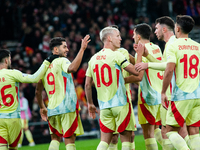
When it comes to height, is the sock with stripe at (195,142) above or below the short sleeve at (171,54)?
below

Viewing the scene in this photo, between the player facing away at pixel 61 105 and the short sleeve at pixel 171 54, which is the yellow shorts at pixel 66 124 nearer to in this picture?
the player facing away at pixel 61 105

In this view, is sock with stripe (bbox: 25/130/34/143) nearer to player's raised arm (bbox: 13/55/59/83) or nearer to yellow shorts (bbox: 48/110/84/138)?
yellow shorts (bbox: 48/110/84/138)

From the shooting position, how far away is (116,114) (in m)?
5.44

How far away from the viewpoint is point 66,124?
6.20 metres

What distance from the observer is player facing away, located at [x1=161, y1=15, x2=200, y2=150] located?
5.01 metres

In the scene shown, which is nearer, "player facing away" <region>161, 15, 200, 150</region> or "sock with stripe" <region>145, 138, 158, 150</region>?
"player facing away" <region>161, 15, 200, 150</region>

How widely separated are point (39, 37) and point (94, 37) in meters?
2.93

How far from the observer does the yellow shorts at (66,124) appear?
6.19 m

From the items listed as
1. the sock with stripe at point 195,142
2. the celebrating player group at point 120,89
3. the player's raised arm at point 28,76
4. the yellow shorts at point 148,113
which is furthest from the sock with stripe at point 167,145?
the player's raised arm at point 28,76

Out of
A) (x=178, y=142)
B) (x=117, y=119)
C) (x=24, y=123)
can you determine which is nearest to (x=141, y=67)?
(x=117, y=119)

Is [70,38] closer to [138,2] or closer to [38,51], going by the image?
[38,51]

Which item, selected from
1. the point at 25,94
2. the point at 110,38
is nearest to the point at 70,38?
the point at 25,94

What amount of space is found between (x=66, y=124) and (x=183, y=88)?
243cm

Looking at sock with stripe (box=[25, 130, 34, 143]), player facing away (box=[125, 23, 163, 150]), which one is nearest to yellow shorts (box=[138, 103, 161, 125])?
player facing away (box=[125, 23, 163, 150])
